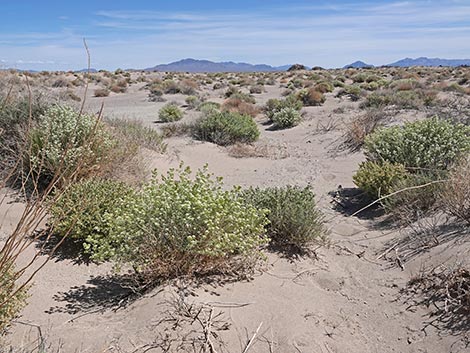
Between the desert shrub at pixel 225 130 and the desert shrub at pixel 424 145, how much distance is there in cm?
454

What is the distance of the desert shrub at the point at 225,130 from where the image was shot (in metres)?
12.1

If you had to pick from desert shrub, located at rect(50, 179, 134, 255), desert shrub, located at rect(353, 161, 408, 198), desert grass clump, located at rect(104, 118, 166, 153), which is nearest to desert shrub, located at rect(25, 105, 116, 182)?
desert shrub, located at rect(50, 179, 134, 255)

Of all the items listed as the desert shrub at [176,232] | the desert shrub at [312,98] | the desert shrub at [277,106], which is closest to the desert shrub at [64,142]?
the desert shrub at [176,232]

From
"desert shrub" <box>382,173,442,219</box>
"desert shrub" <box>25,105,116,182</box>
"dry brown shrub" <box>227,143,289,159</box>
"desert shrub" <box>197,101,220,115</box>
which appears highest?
"desert shrub" <box>25,105,116,182</box>

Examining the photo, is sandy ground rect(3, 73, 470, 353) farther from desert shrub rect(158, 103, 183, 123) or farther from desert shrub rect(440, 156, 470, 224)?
desert shrub rect(158, 103, 183, 123)

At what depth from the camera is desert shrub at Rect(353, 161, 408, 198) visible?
6.98 metres

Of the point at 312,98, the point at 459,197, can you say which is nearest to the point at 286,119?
the point at 312,98

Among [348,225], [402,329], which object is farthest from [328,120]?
[402,329]

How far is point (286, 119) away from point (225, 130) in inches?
154

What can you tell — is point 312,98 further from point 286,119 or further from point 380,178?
point 380,178

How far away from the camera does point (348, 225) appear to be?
6.62m

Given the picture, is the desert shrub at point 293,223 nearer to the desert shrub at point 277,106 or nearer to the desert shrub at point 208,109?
the desert shrub at point 208,109

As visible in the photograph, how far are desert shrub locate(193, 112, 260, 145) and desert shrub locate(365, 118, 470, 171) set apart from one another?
14.9 ft

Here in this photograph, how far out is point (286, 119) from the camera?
15.3 meters
